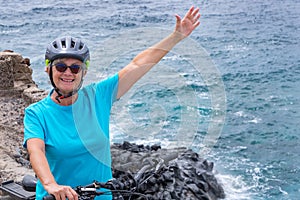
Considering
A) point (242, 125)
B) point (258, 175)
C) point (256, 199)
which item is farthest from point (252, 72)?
point (256, 199)

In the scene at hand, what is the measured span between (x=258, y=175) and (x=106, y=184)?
11.6 metres

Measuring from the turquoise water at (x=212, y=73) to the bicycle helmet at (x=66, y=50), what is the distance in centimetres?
24

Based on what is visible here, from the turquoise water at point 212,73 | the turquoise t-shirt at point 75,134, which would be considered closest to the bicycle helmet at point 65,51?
the turquoise t-shirt at point 75,134

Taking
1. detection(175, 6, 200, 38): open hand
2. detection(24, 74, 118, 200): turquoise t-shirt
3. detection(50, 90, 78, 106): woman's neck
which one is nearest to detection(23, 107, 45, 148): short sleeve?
detection(24, 74, 118, 200): turquoise t-shirt

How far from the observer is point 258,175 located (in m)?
13.9

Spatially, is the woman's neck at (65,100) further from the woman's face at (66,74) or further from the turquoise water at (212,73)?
the turquoise water at (212,73)

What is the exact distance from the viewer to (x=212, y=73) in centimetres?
398

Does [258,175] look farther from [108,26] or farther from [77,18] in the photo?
[77,18]

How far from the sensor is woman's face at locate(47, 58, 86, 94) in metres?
3.03

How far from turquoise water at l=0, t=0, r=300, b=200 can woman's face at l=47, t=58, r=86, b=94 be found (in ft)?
0.97

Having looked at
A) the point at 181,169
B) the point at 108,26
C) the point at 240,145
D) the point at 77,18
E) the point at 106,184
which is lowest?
the point at 106,184

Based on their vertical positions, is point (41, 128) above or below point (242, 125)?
below

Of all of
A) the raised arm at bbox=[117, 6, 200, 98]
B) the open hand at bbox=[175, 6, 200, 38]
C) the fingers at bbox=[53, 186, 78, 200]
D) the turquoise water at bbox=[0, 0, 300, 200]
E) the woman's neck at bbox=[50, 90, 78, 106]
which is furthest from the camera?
the turquoise water at bbox=[0, 0, 300, 200]

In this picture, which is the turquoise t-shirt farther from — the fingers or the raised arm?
the fingers
